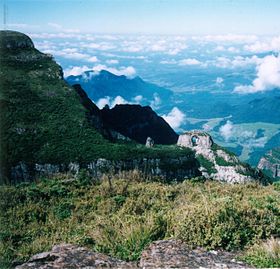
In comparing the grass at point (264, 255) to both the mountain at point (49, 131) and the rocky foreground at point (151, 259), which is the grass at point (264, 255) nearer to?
the rocky foreground at point (151, 259)

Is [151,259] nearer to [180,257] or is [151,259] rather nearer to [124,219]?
[180,257]

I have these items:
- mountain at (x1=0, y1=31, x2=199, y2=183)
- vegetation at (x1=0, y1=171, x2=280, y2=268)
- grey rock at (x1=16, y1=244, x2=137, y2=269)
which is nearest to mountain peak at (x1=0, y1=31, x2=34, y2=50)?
mountain at (x1=0, y1=31, x2=199, y2=183)

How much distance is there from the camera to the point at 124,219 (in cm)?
1250

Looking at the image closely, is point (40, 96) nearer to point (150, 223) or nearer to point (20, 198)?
point (20, 198)

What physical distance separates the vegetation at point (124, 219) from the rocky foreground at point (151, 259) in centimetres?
47

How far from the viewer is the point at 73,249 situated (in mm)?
9594

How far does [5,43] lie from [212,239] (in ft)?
546

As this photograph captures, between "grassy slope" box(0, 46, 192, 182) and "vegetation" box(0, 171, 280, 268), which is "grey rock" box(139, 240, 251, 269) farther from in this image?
"grassy slope" box(0, 46, 192, 182)

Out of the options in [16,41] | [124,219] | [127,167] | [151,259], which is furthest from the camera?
[16,41]

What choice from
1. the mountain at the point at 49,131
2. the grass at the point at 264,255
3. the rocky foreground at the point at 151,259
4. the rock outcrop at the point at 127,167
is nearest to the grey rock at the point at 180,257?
the rocky foreground at the point at 151,259

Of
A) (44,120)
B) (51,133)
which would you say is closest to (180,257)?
(51,133)

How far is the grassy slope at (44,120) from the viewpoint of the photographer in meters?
135

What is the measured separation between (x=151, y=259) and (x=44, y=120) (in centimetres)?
14439

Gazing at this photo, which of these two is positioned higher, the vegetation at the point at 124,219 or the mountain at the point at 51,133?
the vegetation at the point at 124,219
